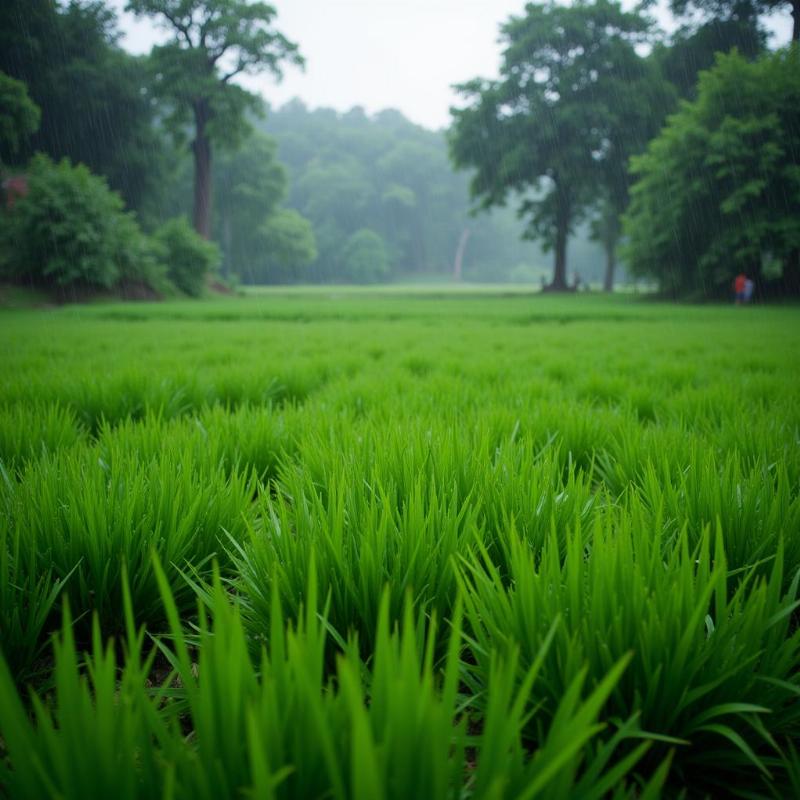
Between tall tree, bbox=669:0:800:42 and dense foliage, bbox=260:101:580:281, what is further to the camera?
dense foliage, bbox=260:101:580:281

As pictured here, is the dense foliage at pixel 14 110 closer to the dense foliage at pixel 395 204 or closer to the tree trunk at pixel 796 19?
the tree trunk at pixel 796 19

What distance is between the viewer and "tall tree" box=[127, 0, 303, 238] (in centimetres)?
2541

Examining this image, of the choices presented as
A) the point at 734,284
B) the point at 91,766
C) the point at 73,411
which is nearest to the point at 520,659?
the point at 91,766

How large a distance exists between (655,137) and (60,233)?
2792cm

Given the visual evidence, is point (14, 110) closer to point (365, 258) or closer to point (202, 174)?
point (202, 174)

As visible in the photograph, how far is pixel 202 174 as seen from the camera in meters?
27.4

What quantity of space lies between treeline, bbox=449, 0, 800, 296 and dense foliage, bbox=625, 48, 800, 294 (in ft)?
0.15

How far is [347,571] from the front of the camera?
71 centimetres

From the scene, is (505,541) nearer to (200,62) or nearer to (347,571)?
(347,571)

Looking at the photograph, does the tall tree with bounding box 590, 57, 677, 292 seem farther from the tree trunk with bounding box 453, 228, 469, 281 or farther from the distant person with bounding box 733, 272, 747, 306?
the tree trunk with bounding box 453, 228, 469, 281

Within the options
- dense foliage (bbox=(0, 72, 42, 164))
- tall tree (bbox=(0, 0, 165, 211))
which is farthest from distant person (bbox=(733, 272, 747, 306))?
tall tree (bbox=(0, 0, 165, 211))

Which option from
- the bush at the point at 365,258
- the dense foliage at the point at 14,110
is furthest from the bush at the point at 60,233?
the bush at the point at 365,258

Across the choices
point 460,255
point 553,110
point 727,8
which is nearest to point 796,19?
point 727,8

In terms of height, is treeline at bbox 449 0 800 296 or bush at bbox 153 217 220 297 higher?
treeline at bbox 449 0 800 296
